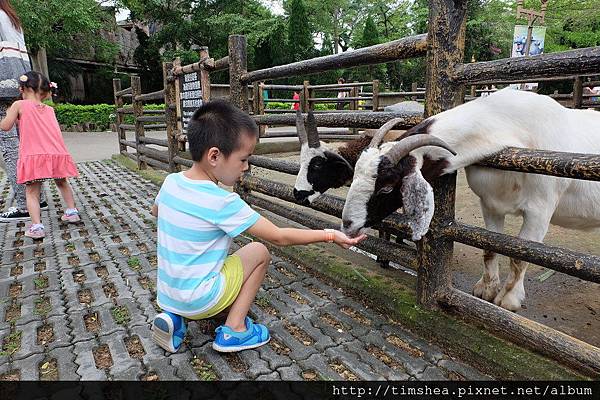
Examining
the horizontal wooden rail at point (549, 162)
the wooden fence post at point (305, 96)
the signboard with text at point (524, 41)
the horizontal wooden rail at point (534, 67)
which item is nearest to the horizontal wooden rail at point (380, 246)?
the horizontal wooden rail at point (549, 162)

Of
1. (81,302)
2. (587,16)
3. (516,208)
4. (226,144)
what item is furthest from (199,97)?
(587,16)

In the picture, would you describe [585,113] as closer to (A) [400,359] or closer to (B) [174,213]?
(A) [400,359]

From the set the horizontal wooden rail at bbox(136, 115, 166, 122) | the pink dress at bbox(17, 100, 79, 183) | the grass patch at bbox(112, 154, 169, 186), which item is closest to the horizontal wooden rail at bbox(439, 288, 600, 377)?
the pink dress at bbox(17, 100, 79, 183)

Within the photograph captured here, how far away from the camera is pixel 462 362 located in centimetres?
209

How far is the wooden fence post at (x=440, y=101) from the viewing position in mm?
2205

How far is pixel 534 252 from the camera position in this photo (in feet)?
6.58

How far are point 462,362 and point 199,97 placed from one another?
14.2 feet

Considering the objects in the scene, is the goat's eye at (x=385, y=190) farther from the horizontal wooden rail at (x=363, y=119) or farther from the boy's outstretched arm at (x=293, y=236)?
the horizontal wooden rail at (x=363, y=119)

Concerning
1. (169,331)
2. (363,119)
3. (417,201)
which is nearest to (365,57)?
(363,119)

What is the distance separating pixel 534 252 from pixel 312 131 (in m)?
1.55

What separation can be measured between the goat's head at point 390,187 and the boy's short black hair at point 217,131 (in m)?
0.60

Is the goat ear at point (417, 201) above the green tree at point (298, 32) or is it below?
below

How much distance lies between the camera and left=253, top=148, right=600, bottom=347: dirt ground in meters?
2.56

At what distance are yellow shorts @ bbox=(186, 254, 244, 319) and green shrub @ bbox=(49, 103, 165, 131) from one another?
1770 cm
